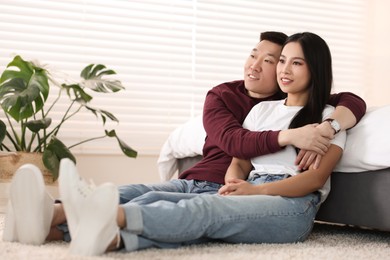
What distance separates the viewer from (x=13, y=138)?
130 inches

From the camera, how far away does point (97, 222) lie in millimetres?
1338

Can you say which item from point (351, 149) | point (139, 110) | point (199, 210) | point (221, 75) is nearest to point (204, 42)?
point (221, 75)

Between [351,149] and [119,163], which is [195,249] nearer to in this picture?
[351,149]

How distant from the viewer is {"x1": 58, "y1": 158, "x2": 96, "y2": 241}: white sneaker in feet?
4.46

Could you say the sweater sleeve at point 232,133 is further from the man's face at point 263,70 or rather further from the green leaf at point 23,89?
the green leaf at point 23,89

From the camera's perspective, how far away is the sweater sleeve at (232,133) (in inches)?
74.0

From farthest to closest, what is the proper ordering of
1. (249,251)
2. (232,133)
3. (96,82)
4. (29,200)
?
(96,82) → (232,133) → (249,251) → (29,200)

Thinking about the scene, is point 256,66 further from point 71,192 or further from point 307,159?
point 71,192

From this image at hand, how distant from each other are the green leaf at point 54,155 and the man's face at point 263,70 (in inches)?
47.0

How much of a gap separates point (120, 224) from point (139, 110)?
7.31ft

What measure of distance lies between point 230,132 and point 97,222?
2.49ft

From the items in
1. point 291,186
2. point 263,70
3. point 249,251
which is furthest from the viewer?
point 263,70

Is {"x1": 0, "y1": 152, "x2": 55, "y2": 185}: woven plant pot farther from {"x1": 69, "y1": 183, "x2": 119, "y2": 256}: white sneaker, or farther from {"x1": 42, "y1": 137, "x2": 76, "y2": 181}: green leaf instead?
{"x1": 69, "y1": 183, "x2": 119, "y2": 256}: white sneaker

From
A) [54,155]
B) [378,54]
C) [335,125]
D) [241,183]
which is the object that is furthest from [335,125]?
[378,54]
